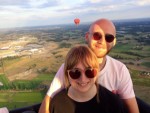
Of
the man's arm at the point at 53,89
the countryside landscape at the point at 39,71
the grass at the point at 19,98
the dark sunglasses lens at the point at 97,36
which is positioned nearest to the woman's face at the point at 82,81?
the man's arm at the point at 53,89

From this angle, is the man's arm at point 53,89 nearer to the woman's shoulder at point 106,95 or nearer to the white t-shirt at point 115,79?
the white t-shirt at point 115,79

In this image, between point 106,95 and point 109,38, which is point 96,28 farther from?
point 106,95

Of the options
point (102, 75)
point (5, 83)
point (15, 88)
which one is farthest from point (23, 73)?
point (102, 75)

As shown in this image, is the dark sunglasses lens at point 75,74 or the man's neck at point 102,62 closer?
the dark sunglasses lens at point 75,74

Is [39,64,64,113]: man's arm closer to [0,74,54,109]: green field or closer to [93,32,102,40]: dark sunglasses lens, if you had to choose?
[93,32,102,40]: dark sunglasses lens

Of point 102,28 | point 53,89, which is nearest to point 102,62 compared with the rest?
point 102,28

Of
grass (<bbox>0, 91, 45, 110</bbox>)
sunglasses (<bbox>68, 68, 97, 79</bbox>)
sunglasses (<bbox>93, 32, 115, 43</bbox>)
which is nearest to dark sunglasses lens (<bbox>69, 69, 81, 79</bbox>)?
→ sunglasses (<bbox>68, 68, 97, 79</bbox>)
